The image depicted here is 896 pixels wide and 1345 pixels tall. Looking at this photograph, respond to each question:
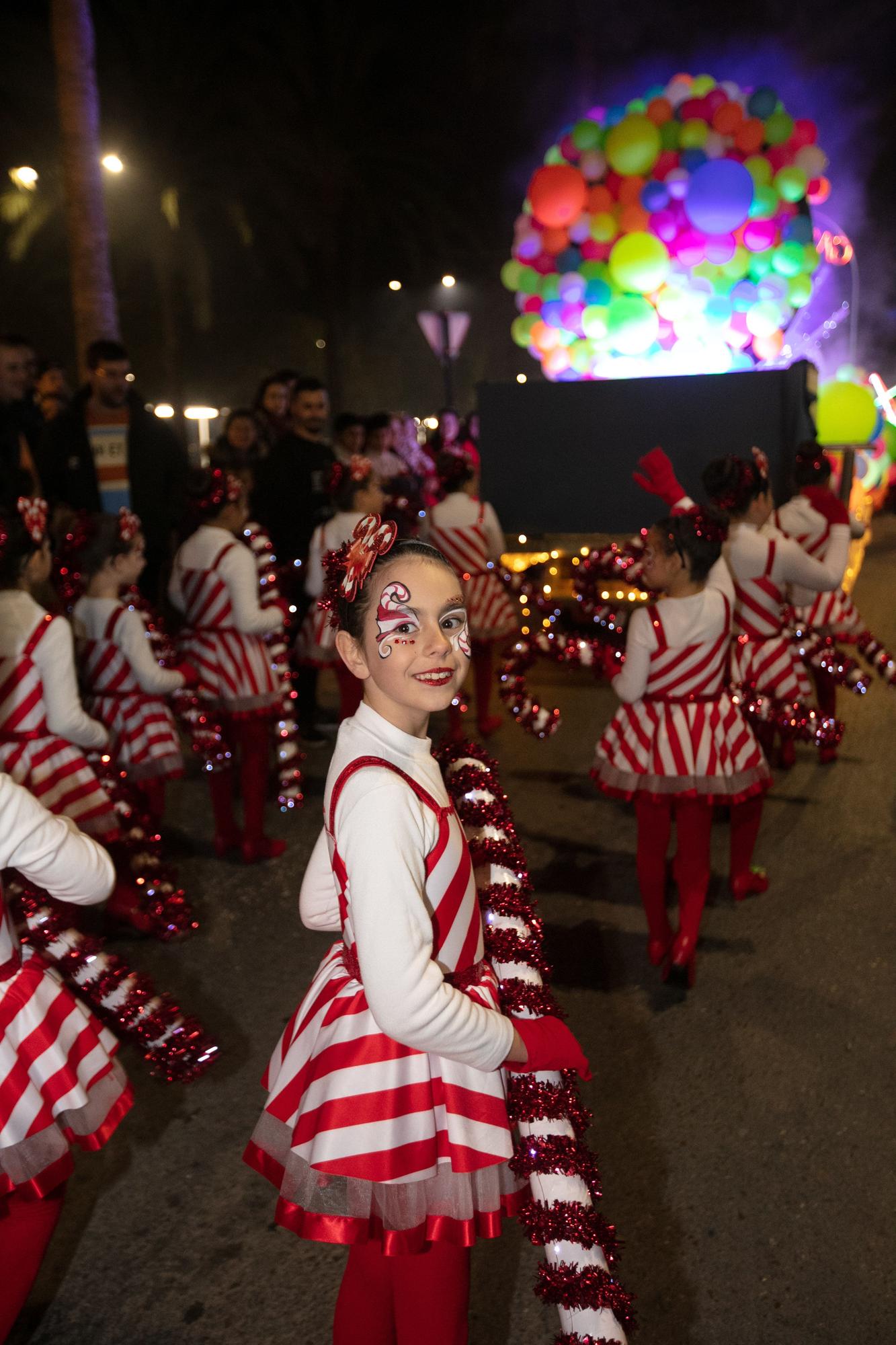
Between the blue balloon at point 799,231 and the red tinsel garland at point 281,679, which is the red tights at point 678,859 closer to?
the red tinsel garland at point 281,679

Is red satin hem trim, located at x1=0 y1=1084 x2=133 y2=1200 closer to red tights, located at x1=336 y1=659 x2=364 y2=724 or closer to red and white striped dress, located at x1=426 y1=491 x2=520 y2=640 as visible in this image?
red tights, located at x1=336 y1=659 x2=364 y2=724

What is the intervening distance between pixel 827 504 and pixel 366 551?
5027 mm

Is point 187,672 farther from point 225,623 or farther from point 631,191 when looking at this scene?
point 631,191

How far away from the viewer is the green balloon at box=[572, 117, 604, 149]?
33.9ft

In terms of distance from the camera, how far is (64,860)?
2.17m

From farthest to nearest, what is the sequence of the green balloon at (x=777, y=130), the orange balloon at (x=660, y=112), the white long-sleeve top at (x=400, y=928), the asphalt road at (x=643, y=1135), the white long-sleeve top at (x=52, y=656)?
1. the orange balloon at (x=660, y=112)
2. the green balloon at (x=777, y=130)
3. the white long-sleeve top at (x=52, y=656)
4. the asphalt road at (x=643, y=1135)
5. the white long-sleeve top at (x=400, y=928)

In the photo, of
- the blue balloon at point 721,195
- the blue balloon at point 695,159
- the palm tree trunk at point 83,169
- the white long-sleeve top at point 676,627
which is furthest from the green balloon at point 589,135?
the white long-sleeve top at point 676,627

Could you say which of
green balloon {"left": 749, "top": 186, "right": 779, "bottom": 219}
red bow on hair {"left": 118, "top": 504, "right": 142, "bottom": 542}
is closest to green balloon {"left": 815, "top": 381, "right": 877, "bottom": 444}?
green balloon {"left": 749, "top": 186, "right": 779, "bottom": 219}

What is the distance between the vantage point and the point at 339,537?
20.4 feet

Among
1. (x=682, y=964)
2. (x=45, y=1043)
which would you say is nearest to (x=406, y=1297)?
(x=45, y=1043)

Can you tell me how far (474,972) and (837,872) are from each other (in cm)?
364

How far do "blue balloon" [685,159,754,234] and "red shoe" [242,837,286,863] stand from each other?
23.0 ft

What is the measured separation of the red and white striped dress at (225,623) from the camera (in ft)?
17.3

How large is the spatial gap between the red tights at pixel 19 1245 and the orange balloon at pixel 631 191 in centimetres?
986
